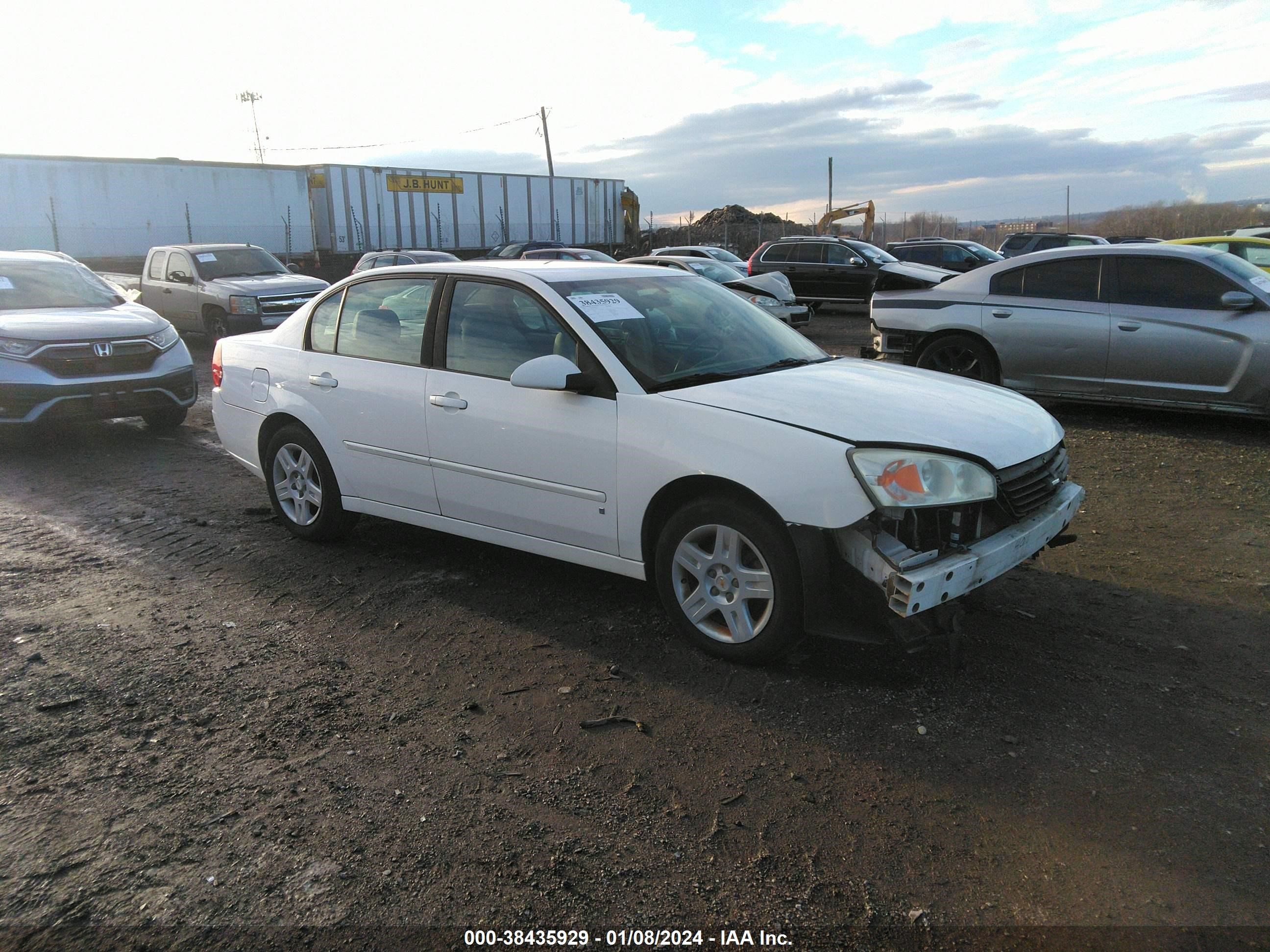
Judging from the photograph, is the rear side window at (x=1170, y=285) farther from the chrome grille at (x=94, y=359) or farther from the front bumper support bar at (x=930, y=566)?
the chrome grille at (x=94, y=359)

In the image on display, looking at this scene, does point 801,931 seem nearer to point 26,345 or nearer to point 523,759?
point 523,759

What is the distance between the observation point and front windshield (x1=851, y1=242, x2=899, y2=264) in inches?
762

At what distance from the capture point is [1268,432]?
7.66 m

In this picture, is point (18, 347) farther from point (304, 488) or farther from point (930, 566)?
point (930, 566)

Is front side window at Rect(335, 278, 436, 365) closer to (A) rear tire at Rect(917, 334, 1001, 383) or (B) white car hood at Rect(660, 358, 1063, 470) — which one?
(B) white car hood at Rect(660, 358, 1063, 470)

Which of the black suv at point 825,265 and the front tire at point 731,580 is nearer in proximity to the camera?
the front tire at point 731,580

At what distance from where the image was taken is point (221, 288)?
14.0 m

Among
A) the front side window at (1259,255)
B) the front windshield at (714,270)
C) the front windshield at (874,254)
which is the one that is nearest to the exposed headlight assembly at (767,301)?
the front windshield at (714,270)

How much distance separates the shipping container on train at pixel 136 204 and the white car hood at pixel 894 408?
78.2 ft

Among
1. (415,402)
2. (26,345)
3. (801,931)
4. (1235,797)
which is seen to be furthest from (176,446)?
(1235,797)


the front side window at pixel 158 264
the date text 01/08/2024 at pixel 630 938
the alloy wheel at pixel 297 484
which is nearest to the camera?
the date text 01/08/2024 at pixel 630 938

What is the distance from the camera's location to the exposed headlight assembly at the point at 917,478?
3344mm

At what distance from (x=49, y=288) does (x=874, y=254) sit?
1562 centimetres

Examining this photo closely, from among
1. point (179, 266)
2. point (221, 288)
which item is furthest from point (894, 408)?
point (179, 266)
